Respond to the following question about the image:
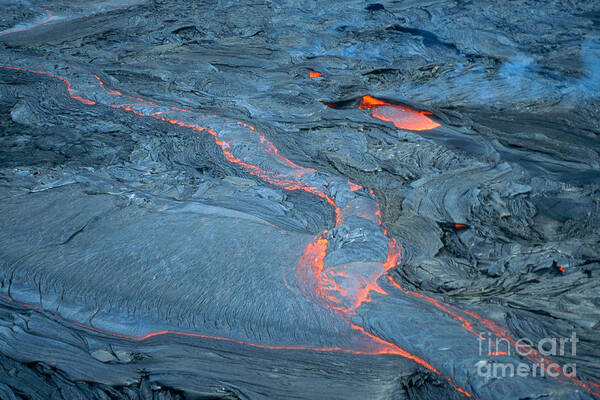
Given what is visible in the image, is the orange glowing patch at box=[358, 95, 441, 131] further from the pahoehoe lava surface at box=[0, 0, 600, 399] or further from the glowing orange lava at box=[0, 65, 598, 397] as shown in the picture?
the glowing orange lava at box=[0, 65, 598, 397]

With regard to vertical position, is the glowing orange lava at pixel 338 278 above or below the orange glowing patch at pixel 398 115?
below

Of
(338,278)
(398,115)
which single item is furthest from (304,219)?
(398,115)

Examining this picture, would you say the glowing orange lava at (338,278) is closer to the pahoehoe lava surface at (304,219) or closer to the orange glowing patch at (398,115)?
Answer: the pahoehoe lava surface at (304,219)

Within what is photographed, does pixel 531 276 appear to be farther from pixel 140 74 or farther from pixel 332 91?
pixel 140 74

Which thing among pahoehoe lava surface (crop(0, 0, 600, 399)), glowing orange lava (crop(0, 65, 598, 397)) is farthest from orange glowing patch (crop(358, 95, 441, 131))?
glowing orange lava (crop(0, 65, 598, 397))

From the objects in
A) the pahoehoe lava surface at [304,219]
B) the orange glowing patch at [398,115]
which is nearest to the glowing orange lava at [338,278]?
the pahoehoe lava surface at [304,219]

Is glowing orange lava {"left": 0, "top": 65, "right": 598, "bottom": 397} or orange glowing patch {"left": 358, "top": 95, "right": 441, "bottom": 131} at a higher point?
orange glowing patch {"left": 358, "top": 95, "right": 441, "bottom": 131}
